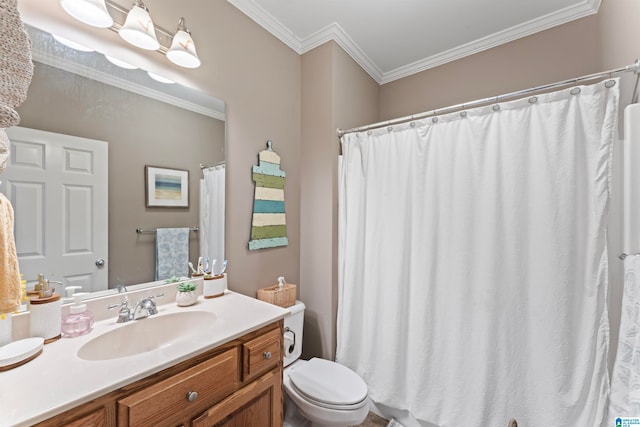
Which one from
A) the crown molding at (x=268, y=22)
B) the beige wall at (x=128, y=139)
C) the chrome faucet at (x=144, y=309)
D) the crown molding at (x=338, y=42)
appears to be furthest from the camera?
the crown molding at (x=338, y=42)

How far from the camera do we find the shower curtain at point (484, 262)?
121 centimetres

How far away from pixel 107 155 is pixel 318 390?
1.49m

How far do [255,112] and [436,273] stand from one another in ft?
4.94

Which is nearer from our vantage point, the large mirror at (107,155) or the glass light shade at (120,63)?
the large mirror at (107,155)

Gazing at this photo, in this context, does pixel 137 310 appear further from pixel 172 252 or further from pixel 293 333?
pixel 293 333

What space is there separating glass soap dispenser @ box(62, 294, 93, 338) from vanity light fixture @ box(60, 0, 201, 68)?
3.46 ft

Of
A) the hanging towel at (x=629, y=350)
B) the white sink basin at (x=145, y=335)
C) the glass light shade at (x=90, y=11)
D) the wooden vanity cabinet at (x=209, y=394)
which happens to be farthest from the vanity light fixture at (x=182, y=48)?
the hanging towel at (x=629, y=350)

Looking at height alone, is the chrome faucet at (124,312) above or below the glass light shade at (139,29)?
below

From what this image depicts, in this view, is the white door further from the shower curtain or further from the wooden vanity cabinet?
the shower curtain

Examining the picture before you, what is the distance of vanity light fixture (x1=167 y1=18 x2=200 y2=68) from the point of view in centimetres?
120

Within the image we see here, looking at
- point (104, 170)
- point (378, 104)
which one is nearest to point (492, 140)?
point (378, 104)

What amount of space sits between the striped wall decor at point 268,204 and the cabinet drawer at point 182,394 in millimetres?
792

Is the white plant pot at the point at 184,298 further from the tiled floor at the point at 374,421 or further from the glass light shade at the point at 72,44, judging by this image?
the tiled floor at the point at 374,421

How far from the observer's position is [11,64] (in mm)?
647
